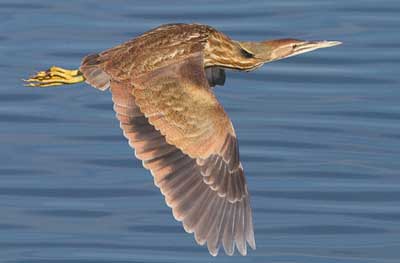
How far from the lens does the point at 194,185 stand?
9.88 metres

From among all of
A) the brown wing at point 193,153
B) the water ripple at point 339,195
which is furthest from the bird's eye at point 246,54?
the water ripple at point 339,195

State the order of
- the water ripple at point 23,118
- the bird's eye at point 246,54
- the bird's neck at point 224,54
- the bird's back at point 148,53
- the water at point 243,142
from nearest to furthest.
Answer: the bird's back at point 148,53 < the bird's neck at point 224,54 < the bird's eye at point 246,54 < the water at point 243,142 < the water ripple at point 23,118

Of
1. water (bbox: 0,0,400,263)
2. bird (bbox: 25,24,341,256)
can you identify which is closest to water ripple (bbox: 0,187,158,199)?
water (bbox: 0,0,400,263)

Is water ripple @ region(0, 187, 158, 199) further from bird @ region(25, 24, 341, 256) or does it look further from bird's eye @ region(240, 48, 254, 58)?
bird @ region(25, 24, 341, 256)

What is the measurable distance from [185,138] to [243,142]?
12.9 feet

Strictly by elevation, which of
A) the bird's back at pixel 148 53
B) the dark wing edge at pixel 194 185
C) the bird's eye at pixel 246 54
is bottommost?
the dark wing edge at pixel 194 185

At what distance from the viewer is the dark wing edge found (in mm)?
9782

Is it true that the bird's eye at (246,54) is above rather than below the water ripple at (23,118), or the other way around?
above

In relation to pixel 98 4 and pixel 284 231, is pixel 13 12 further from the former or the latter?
pixel 284 231

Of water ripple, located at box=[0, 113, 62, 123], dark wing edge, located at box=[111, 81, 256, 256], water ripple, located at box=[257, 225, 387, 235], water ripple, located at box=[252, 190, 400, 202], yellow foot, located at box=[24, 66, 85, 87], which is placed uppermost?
yellow foot, located at box=[24, 66, 85, 87]

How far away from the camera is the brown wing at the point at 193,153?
32.1 ft

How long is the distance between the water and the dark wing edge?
2159mm

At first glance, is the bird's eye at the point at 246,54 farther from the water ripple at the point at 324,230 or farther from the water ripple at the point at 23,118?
the water ripple at the point at 23,118

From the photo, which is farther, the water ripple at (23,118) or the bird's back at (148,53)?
the water ripple at (23,118)
